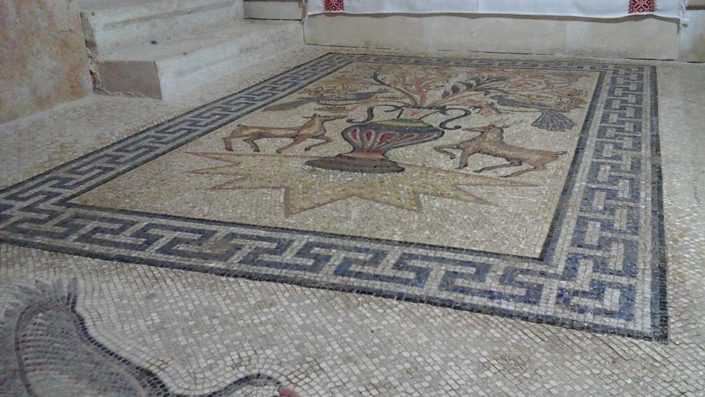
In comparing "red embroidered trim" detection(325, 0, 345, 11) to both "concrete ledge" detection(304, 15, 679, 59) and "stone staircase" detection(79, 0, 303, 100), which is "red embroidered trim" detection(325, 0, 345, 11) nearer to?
"concrete ledge" detection(304, 15, 679, 59)

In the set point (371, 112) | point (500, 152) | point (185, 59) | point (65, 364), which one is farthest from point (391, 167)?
point (185, 59)

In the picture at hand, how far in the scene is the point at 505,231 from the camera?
178 centimetres

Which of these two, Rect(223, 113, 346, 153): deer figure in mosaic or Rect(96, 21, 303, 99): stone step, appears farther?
Rect(96, 21, 303, 99): stone step

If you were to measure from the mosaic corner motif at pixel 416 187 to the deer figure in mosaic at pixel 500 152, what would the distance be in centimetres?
1

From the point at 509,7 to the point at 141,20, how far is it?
2.10 m

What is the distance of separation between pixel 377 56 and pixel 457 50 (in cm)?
51

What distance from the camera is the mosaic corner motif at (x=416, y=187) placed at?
1.54 meters

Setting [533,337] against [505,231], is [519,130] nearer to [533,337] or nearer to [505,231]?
[505,231]

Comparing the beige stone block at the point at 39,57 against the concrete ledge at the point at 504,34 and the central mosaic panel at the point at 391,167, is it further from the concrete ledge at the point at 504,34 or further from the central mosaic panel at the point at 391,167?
the concrete ledge at the point at 504,34

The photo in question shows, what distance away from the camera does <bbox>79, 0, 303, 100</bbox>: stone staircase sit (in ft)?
10.7

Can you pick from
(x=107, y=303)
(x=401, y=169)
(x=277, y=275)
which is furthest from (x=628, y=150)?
(x=107, y=303)

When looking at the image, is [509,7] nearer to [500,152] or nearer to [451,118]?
[451,118]

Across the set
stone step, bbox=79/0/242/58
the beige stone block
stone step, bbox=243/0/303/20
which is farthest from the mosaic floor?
stone step, bbox=243/0/303/20

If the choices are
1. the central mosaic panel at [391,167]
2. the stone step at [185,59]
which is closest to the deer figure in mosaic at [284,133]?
the central mosaic panel at [391,167]
